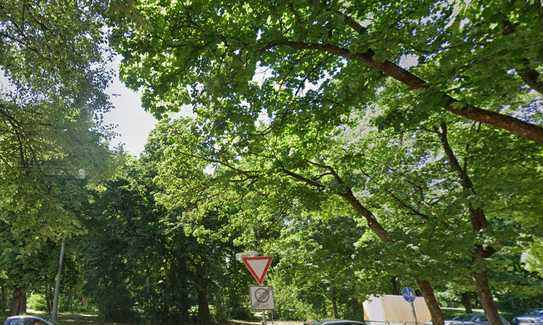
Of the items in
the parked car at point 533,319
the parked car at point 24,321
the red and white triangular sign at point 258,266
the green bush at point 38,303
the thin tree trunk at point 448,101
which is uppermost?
the thin tree trunk at point 448,101

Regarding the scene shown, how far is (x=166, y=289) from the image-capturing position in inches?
914

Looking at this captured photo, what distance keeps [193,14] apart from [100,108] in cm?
420

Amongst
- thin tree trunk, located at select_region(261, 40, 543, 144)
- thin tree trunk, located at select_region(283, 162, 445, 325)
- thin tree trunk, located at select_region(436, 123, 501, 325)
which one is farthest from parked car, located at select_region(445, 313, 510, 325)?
thin tree trunk, located at select_region(261, 40, 543, 144)

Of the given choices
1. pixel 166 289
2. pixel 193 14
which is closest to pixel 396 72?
pixel 193 14

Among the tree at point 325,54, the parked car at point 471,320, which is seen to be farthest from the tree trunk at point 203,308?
the tree at point 325,54

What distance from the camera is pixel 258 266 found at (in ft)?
25.4

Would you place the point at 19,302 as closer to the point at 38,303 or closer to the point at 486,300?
the point at 38,303

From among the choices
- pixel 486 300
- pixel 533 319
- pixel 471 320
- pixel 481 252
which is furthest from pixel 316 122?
pixel 533 319

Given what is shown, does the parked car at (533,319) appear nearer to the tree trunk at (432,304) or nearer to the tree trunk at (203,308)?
the tree trunk at (432,304)

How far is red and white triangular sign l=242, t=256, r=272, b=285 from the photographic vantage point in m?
7.65

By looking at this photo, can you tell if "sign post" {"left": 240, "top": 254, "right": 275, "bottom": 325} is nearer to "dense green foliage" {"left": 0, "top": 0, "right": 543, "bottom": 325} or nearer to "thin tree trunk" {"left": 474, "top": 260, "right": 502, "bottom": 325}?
"dense green foliage" {"left": 0, "top": 0, "right": 543, "bottom": 325}

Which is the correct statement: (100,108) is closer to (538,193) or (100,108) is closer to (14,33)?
(14,33)

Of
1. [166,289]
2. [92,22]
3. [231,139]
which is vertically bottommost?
[166,289]

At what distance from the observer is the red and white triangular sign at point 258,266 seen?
25.1ft
